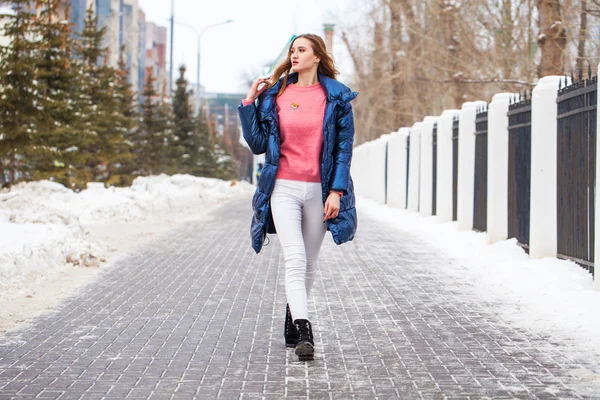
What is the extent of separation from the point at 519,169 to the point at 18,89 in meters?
13.3

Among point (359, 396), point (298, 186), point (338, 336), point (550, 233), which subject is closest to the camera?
point (359, 396)

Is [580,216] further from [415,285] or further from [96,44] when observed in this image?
[96,44]

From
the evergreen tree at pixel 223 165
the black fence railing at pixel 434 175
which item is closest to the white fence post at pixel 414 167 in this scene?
the black fence railing at pixel 434 175

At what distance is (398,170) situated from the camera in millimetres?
27062

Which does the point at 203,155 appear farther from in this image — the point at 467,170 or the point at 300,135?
the point at 300,135

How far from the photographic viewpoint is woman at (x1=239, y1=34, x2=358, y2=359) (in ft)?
19.2

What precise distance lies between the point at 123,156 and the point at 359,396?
32.8 m

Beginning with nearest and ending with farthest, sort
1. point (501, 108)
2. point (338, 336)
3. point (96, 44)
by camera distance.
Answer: point (338, 336) → point (501, 108) → point (96, 44)

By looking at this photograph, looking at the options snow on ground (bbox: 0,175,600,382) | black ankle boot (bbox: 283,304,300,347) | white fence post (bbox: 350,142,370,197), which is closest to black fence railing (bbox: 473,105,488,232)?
snow on ground (bbox: 0,175,600,382)

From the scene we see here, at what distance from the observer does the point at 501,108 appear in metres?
14.0

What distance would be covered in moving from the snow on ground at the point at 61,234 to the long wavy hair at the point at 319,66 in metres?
2.78

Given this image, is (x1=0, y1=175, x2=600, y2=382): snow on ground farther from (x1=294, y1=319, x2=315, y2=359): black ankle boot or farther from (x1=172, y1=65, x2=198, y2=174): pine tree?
(x1=172, y1=65, x2=198, y2=174): pine tree

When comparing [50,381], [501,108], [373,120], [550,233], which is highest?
[373,120]

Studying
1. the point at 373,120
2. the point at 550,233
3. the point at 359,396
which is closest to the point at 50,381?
the point at 359,396
